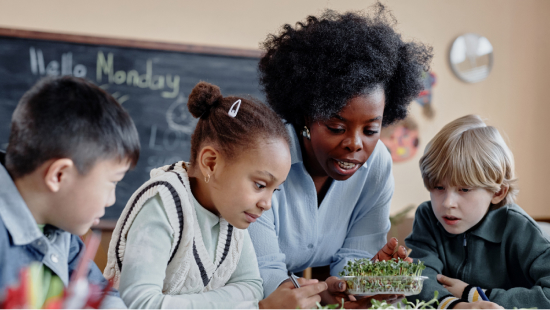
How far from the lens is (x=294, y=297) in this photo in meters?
1.02

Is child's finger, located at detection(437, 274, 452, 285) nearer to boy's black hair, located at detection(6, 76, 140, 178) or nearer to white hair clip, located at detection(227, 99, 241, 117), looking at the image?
white hair clip, located at detection(227, 99, 241, 117)

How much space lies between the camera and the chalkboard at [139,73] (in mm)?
2582

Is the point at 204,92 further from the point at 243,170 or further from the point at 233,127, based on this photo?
the point at 243,170

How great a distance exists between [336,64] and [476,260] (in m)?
0.72

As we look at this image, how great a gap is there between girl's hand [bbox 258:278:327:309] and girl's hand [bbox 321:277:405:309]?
0.07 meters

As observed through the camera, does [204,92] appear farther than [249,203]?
Yes

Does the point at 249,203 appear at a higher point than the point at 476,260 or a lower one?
higher

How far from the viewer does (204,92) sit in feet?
3.96

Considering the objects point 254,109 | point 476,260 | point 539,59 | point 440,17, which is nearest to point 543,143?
point 539,59

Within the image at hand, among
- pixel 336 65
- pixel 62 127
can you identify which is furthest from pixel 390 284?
pixel 62 127

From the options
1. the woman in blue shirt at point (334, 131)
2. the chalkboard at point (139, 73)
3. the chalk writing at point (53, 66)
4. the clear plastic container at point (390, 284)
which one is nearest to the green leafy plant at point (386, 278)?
the clear plastic container at point (390, 284)

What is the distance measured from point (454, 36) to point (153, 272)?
9.64 feet

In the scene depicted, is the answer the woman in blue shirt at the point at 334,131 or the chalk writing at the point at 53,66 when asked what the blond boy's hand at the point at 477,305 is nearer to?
the woman in blue shirt at the point at 334,131

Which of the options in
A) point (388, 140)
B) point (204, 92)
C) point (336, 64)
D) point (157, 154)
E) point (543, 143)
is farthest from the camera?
point (543, 143)
